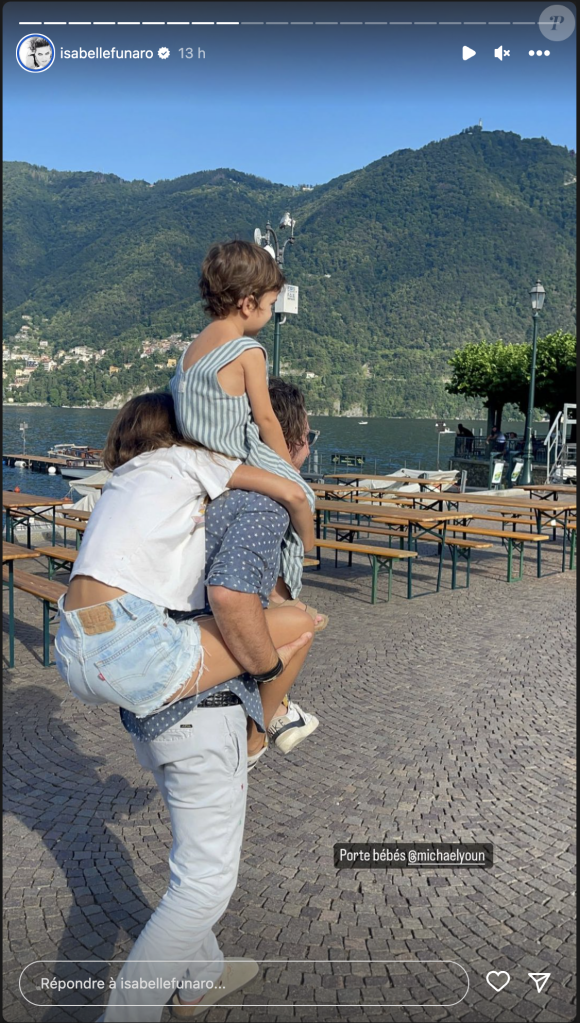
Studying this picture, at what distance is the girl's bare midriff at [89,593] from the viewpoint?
1.59 m

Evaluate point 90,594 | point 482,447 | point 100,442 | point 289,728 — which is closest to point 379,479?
point 289,728

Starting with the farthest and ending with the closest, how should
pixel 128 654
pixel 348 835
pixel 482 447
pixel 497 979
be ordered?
1. pixel 482 447
2. pixel 348 835
3. pixel 497 979
4. pixel 128 654

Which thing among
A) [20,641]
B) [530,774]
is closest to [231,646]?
[530,774]

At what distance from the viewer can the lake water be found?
28484 mm

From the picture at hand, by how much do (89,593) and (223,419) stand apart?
475 mm

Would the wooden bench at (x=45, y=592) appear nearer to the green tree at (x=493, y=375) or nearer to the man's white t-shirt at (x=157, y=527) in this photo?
the man's white t-shirt at (x=157, y=527)

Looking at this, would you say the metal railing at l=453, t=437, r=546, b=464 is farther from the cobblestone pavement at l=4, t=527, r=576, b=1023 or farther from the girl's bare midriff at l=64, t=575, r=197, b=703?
the girl's bare midriff at l=64, t=575, r=197, b=703

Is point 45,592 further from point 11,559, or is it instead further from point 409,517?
point 409,517

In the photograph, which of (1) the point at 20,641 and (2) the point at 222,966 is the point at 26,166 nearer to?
(2) the point at 222,966

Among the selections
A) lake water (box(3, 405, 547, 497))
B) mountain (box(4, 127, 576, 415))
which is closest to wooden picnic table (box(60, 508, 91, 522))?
lake water (box(3, 405, 547, 497))

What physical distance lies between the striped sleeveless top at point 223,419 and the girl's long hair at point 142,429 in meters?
0.03

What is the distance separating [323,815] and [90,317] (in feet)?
57.9

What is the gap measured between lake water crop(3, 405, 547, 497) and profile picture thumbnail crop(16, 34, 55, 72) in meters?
1.04

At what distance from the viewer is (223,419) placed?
1767 millimetres
